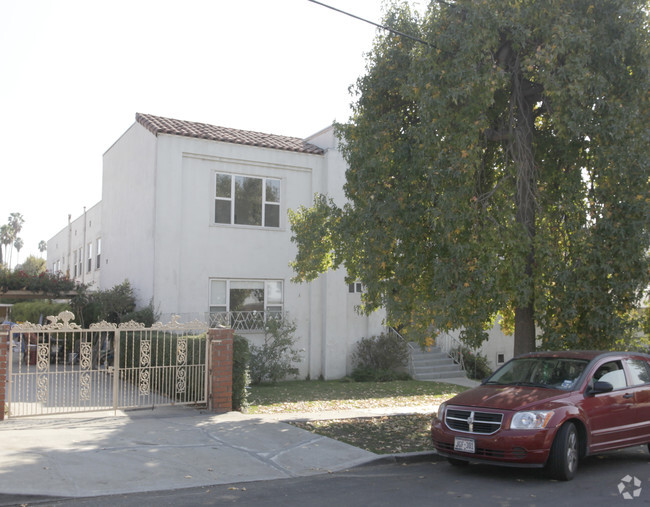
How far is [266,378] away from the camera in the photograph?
16.5 metres

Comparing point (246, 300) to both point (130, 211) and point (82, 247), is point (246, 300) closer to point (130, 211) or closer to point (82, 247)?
point (130, 211)

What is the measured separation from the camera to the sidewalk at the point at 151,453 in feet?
21.5

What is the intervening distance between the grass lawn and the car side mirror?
7.99 ft

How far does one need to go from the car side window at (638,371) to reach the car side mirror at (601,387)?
3.08ft

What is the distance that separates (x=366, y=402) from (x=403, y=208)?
522cm

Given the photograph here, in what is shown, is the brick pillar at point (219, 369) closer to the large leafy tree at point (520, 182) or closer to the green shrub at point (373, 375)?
the large leafy tree at point (520, 182)

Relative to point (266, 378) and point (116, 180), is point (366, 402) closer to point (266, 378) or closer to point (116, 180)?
point (266, 378)

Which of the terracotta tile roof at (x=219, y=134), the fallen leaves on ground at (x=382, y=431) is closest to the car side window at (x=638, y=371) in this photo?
the fallen leaves on ground at (x=382, y=431)

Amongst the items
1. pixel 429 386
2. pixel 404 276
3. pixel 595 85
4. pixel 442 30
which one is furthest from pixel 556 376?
pixel 429 386

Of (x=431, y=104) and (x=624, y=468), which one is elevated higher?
(x=431, y=104)

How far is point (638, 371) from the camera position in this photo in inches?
339

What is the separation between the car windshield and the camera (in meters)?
7.92

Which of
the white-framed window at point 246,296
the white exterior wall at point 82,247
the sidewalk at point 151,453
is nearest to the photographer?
the sidewalk at point 151,453

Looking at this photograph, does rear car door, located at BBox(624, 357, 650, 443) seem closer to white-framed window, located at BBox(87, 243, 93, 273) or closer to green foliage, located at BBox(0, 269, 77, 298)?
green foliage, located at BBox(0, 269, 77, 298)
